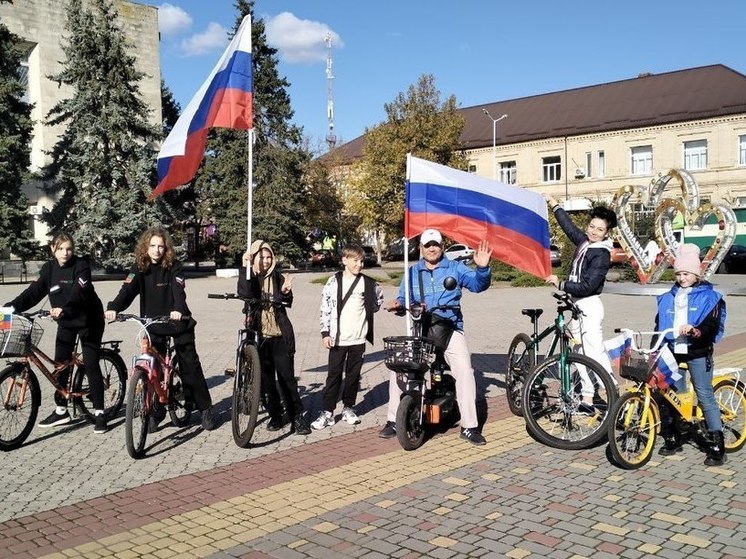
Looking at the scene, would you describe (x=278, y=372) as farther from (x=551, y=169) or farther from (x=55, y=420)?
(x=551, y=169)

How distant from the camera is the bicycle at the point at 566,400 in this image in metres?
6.29

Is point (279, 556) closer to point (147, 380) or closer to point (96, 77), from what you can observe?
point (147, 380)

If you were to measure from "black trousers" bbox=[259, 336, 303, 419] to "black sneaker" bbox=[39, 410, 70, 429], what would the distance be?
6.80 feet

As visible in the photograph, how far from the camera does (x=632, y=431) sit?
5859 millimetres

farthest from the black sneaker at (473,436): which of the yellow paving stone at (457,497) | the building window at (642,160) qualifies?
the building window at (642,160)

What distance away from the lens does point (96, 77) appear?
1427 inches

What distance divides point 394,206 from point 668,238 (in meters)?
25.6

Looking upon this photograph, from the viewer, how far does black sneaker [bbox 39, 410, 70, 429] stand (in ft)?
24.2

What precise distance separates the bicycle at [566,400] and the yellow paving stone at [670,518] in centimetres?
131

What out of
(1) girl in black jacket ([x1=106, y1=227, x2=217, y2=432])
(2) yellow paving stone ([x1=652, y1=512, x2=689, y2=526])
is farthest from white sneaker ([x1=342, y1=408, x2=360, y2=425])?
(2) yellow paving stone ([x1=652, y1=512, x2=689, y2=526])

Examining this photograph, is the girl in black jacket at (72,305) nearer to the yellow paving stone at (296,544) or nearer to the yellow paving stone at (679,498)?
the yellow paving stone at (296,544)

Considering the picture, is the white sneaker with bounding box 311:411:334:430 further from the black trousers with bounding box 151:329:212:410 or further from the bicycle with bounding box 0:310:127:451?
the bicycle with bounding box 0:310:127:451

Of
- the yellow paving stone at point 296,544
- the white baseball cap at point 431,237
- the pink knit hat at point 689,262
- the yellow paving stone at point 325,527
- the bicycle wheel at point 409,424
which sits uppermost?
the white baseball cap at point 431,237

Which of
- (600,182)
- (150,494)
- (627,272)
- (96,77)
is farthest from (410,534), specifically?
(600,182)
